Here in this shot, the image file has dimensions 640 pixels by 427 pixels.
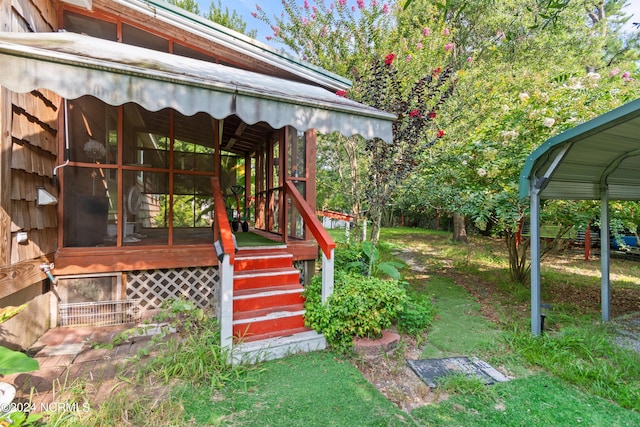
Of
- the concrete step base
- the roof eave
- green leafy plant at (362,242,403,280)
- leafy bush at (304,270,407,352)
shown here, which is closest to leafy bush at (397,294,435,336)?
green leafy plant at (362,242,403,280)

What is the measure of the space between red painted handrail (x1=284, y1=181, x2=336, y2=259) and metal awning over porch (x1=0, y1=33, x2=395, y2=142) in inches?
54.2

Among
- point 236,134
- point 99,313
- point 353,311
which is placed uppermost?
point 236,134

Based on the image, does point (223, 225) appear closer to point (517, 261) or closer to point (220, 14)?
point (517, 261)

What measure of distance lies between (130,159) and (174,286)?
3595 millimetres

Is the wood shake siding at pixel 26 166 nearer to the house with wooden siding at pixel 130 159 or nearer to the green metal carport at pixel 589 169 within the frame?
the house with wooden siding at pixel 130 159

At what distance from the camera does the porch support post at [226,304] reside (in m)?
3.24

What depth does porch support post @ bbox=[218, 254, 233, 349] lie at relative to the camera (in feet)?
10.6

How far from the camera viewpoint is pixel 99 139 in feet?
17.3

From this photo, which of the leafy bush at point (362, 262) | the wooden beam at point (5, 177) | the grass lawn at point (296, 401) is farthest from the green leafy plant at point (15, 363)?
the leafy bush at point (362, 262)

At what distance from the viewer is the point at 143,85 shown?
2.62 meters

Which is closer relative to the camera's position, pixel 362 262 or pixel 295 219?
pixel 362 262

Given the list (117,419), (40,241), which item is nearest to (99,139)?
(40,241)

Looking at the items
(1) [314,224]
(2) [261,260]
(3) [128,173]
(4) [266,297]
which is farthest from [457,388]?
(3) [128,173]

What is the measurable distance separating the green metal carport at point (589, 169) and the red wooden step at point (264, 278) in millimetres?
3458
